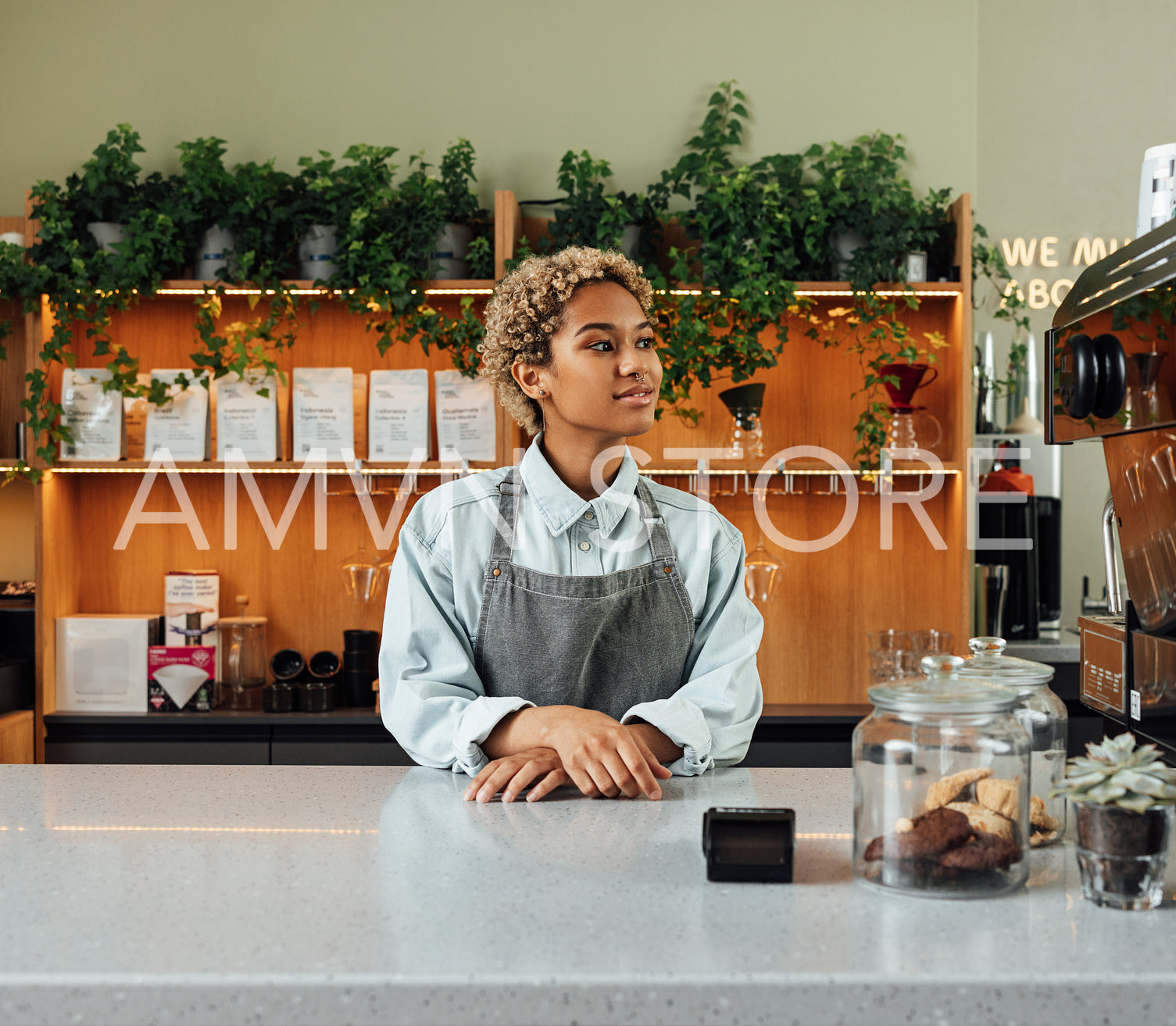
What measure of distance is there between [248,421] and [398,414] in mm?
440

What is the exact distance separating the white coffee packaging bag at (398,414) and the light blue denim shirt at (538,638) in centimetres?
141

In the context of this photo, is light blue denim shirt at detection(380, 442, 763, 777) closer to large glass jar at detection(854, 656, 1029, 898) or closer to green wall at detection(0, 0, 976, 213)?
large glass jar at detection(854, 656, 1029, 898)

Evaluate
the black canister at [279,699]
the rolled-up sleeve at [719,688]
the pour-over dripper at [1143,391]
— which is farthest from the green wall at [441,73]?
the pour-over dripper at [1143,391]

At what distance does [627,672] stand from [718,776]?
0.24m

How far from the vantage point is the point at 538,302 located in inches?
63.7

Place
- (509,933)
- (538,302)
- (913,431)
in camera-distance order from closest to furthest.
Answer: (509,933) < (538,302) < (913,431)

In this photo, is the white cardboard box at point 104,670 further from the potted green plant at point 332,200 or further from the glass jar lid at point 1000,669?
the glass jar lid at point 1000,669

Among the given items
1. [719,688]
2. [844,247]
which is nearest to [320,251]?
[844,247]

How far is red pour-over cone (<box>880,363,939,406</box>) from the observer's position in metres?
Result: 2.90

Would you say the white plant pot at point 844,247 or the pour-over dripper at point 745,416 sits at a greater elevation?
the white plant pot at point 844,247

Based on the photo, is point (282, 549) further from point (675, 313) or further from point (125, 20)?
point (125, 20)

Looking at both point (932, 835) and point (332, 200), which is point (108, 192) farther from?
point (932, 835)

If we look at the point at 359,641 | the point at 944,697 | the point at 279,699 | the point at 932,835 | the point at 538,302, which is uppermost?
the point at 538,302

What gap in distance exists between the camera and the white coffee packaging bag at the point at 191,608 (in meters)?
3.00
